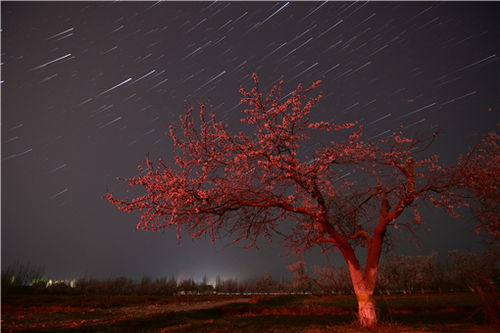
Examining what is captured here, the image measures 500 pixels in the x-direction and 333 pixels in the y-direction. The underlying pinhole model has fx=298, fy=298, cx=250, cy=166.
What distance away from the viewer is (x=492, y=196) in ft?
42.0

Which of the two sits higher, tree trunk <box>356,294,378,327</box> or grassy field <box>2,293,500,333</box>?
tree trunk <box>356,294,378,327</box>

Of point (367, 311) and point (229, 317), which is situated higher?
point (367, 311)

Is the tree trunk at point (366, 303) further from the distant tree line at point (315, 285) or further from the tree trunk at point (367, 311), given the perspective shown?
the distant tree line at point (315, 285)

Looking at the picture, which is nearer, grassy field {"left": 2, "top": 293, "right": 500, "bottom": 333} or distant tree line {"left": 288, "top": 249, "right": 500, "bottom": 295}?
grassy field {"left": 2, "top": 293, "right": 500, "bottom": 333}

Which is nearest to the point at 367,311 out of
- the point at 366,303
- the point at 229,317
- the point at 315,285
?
the point at 366,303

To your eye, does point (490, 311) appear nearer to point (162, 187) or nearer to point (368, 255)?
point (368, 255)

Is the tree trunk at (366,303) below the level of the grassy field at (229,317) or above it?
above

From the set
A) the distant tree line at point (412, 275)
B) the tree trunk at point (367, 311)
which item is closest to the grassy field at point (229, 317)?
the tree trunk at point (367, 311)

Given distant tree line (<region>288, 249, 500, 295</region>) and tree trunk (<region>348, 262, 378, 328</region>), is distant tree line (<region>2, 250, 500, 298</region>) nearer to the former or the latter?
distant tree line (<region>288, 249, 500, 295</region>)

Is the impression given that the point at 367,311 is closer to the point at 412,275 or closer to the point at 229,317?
the point at 229,317

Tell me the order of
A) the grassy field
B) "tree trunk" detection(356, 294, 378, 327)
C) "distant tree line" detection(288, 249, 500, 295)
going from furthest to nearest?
"distant tree line" detection(288, 249, 500, 295) → the grassy field → "tree trunk" detection(356, 294, 378, 327)

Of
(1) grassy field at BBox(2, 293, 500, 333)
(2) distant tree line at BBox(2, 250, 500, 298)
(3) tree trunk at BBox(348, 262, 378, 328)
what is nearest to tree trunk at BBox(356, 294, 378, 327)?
(3) tree trunk at BBox(348, 262, 378, 328)

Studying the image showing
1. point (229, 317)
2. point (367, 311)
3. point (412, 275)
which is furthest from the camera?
point (412, 275)

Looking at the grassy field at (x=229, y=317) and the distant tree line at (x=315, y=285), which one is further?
the distant tree line at (x=315, y=285)
